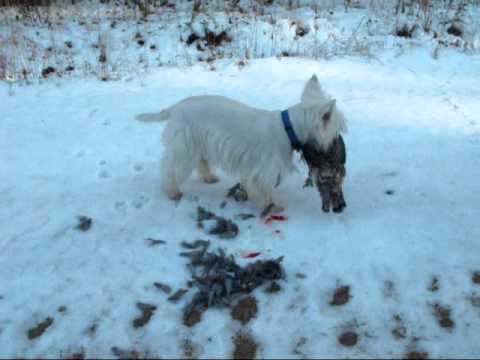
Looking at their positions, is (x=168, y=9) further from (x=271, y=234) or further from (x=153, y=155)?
(x=271, y=234)

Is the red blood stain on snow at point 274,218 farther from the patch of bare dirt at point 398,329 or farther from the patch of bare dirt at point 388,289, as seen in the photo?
the patch of bare dirt at point 398,329

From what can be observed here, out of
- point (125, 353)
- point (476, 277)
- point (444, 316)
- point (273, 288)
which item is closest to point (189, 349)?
point (125, 353)

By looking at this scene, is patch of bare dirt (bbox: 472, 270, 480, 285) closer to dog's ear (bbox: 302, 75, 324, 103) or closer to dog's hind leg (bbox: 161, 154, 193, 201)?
dog's ear (bbox: 302, 75, 324, 103)

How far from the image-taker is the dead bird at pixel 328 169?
3.01 meters

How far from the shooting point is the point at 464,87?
504cm

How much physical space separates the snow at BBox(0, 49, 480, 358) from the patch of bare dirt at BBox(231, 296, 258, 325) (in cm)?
4

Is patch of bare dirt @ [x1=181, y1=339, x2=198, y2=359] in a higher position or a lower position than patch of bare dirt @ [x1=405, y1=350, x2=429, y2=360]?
lower

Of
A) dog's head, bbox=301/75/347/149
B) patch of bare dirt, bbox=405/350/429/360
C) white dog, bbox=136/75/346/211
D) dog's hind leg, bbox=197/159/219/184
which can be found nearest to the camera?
patch of bare dirt, bbox=405/350/429/360

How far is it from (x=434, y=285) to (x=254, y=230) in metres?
1.18

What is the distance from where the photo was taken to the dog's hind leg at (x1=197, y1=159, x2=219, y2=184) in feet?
12.2

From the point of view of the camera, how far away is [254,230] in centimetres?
317

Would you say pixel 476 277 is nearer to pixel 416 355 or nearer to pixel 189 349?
pixel 416 355

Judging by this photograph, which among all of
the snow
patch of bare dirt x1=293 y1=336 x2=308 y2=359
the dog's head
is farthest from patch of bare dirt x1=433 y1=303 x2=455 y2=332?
the dog's head

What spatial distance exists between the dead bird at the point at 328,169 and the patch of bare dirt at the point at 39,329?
1852 millimetres
